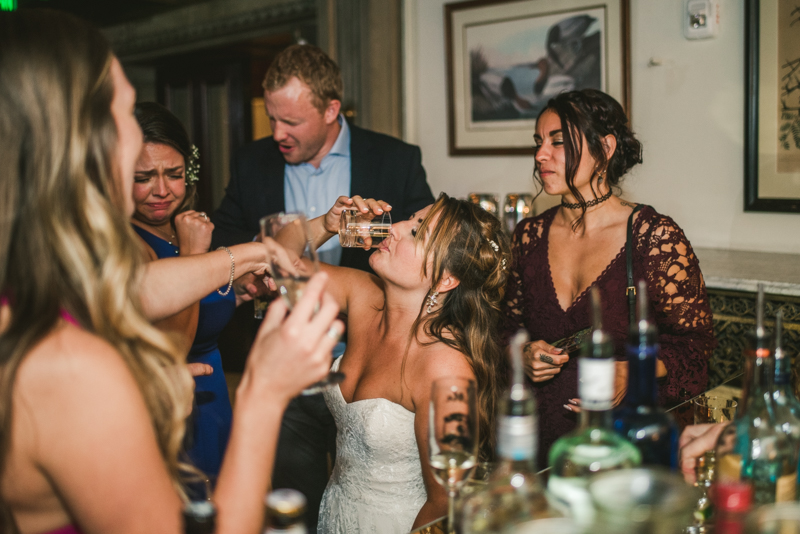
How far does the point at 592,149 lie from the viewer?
2.37 meters

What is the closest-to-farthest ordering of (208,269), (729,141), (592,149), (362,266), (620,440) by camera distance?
(620,440)
(208,269)
(592,149)
(362,266)
(729,141)

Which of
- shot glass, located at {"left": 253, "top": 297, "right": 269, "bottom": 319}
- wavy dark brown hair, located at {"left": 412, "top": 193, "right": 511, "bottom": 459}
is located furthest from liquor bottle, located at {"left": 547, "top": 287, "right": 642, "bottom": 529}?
shot glass, located at {"left": 253, "top": 297, "right": 269, "bottom": 319}

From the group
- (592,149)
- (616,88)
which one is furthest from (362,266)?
(616,88)

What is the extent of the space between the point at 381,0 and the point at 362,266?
2227 millimetres

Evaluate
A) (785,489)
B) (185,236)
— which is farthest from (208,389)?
(785,489)

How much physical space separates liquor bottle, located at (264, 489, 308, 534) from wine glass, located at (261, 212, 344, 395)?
0.38 meters

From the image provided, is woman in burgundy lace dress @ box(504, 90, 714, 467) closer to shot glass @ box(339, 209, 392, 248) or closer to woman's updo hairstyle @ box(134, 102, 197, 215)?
shot glass @ box(339, 209, 392, 248)

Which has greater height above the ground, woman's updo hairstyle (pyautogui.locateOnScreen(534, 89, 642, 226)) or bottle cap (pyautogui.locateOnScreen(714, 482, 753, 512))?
woman's updo hairstyle (pyautogui.locateOnScreen(534, 89, 642, 226))

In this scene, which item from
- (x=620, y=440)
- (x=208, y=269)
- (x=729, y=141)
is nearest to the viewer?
(x=620, y=440)

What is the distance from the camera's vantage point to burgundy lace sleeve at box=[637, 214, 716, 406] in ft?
6.96

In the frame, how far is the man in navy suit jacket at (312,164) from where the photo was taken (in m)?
2.91

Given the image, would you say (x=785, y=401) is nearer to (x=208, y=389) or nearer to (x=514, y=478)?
(x=514, y=478)

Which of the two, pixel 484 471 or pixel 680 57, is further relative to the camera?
pixel 680 57

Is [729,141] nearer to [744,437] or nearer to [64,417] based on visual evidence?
[744,437]
